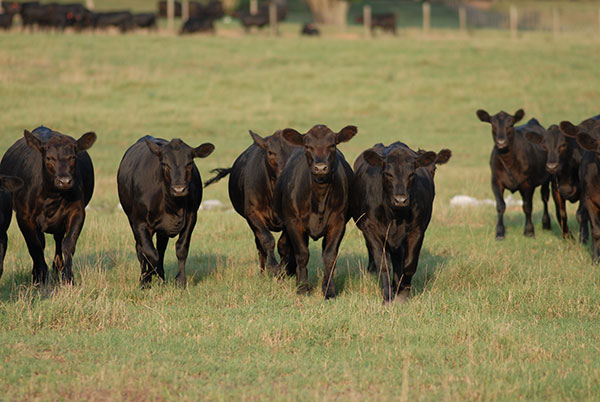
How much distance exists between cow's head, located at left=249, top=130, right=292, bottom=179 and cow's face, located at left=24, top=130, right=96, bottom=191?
6.63 feet

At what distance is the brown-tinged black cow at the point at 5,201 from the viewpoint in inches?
314

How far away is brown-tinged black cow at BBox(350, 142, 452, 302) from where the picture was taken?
329 inches

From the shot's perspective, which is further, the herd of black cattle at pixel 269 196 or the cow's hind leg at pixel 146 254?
the cow's hind leg at pixel 146 254

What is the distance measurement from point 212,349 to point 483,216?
867 centimetres

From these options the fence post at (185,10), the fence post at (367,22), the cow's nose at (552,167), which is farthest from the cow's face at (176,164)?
the fence post at (185,10)

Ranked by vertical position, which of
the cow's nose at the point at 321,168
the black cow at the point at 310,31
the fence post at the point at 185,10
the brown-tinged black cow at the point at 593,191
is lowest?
the brown-tinged black cow at the point at 593,191

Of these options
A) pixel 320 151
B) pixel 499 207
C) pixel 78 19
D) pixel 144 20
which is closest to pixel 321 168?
pixel 320 151

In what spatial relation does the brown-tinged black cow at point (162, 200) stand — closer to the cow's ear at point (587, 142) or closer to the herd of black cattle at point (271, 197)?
the herd of black cattle at point (271, 197)

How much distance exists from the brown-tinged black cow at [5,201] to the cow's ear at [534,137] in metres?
7.71

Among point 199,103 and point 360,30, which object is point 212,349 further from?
point 360,30

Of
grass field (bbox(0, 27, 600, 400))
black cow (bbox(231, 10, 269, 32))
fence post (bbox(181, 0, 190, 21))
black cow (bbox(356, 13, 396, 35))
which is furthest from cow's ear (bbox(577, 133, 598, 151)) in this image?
fence post (bbox(181, 0, 190, 21))

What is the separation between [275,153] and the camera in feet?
32.9

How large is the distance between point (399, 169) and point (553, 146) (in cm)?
531

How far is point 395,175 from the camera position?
8.27 meters
